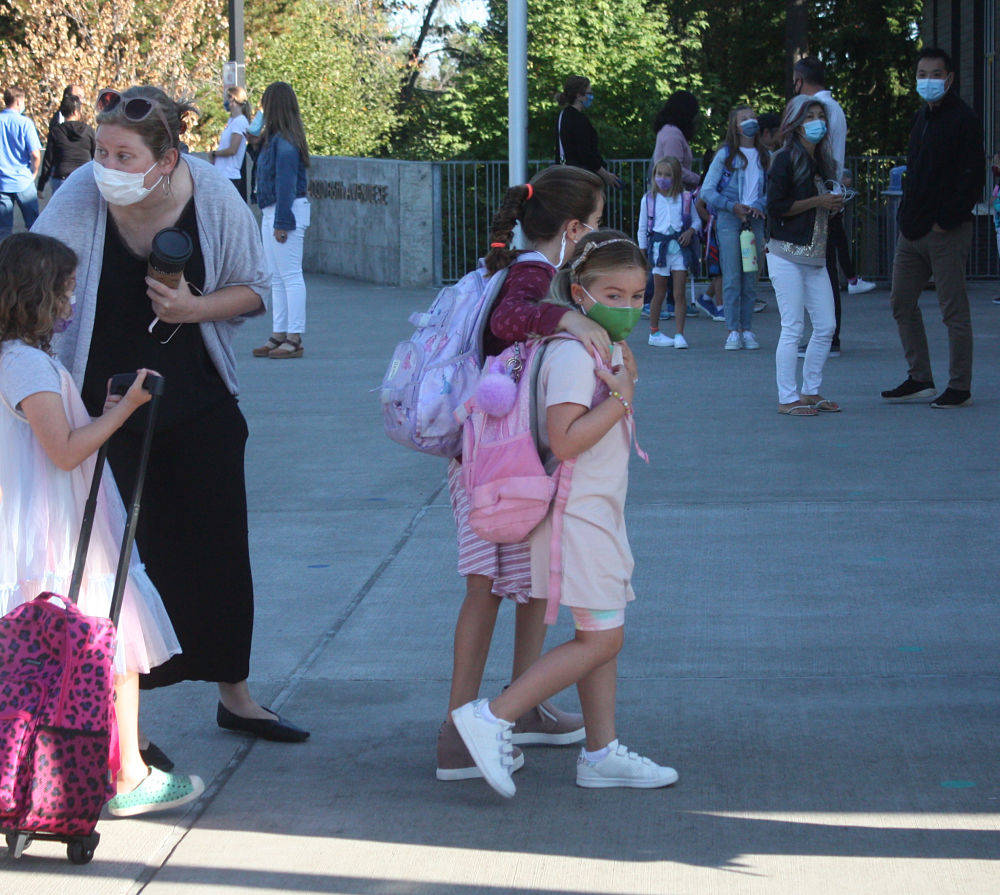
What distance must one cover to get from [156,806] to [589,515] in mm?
1281

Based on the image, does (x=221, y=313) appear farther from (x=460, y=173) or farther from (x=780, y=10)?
(x=780, y=10)

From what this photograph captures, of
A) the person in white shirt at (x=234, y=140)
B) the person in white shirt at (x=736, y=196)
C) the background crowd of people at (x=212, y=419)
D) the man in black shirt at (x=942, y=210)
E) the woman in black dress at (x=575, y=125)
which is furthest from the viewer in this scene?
the person in white shirt at (x=234, y=140)

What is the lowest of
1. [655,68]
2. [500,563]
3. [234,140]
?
[500,563]

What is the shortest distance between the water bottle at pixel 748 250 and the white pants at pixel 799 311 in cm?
240

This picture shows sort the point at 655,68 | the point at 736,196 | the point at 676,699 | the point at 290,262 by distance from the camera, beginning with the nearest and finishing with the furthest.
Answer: the point at 676,699 → the point at 290,262 → the point at 736,196 → the point at 655,68

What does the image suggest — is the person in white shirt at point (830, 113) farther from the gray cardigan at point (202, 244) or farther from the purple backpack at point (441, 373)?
the gray cardigan at point (202, 244)

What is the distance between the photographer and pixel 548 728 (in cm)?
414

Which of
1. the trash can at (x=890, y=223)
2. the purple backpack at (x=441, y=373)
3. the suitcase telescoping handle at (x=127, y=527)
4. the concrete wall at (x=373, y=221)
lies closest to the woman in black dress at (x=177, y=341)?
the suitcase telescoping handle at (x=127, y=527)

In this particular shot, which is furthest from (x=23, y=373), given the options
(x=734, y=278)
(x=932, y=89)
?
(x=734, y=278)

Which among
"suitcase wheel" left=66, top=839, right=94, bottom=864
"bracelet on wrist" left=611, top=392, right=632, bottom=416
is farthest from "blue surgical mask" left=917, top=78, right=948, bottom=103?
"suitcase wheel" left=66, top=839, right=94, bottom=864

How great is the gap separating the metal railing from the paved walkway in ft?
27.7

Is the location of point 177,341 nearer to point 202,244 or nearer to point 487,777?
point 202,244

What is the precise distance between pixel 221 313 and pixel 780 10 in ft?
97.8

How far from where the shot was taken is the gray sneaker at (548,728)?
13.6 ft
